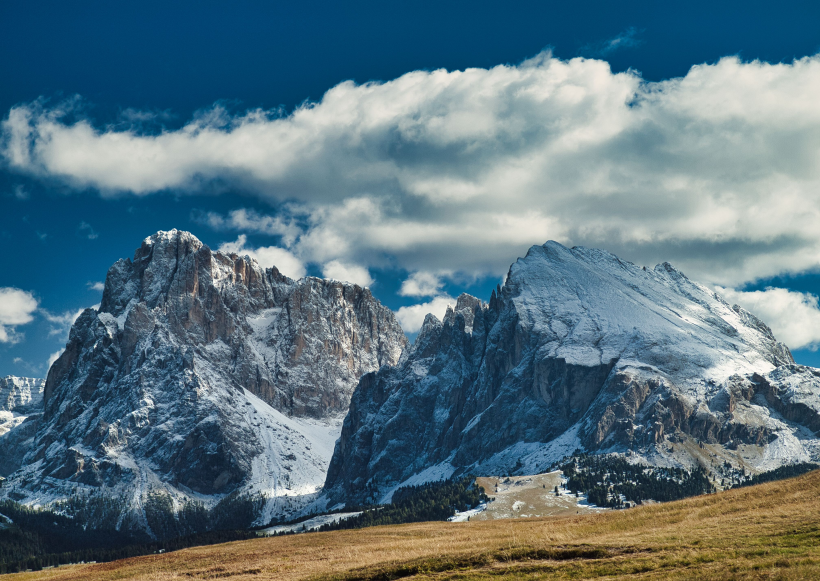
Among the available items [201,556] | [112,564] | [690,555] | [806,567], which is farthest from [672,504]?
Answer: [112,564]

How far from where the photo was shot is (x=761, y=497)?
67688 mm

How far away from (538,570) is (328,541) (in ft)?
131

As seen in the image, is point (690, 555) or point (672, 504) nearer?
point (690, 555)

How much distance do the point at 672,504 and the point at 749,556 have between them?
2992cm

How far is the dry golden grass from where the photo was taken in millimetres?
45072

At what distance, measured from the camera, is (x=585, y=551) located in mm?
51469

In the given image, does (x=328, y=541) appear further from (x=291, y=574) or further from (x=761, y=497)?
(x=761, y=497)

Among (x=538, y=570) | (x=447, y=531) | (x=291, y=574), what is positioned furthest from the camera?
(x=447, y=531)

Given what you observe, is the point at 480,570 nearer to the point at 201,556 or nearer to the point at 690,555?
the point at 690,555

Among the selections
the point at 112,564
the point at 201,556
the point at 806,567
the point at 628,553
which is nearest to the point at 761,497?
the point at 628,553

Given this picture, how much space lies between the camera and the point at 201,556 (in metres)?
78.9

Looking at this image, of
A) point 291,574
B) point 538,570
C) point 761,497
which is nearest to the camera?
point 538,570

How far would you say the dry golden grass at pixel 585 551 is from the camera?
148ft

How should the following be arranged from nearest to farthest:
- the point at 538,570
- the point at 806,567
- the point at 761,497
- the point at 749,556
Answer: the point at 806,567 < the point at 749,556 < the point at 538,570 < the point at 761,497
